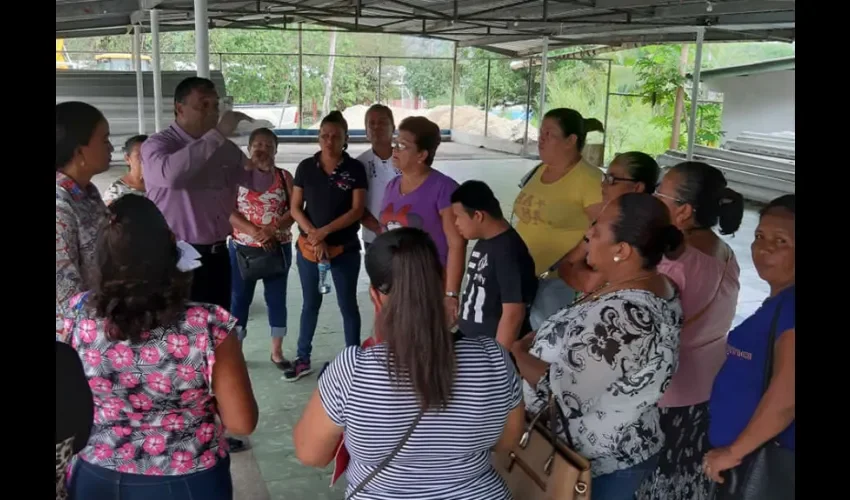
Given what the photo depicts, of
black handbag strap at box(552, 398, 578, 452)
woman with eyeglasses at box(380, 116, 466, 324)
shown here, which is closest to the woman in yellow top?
woman with eyeglasses at box(380, 116, 466, 324)

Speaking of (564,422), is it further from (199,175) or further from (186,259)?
(199,175)

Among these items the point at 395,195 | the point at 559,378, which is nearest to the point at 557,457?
the point at 559,378

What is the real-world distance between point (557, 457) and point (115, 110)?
13061 mm

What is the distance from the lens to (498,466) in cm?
185

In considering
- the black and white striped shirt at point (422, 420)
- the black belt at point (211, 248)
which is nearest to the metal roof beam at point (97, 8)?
the black belt at point (211, 248)

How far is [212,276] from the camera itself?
298 cm

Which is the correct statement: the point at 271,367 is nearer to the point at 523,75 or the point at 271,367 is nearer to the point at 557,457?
the point at 557,457

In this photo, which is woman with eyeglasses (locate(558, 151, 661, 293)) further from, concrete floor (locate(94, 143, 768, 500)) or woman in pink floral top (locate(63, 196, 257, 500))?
woman in pink floral top (locate(63, 196, 257, 500))

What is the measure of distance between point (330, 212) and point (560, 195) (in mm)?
1206

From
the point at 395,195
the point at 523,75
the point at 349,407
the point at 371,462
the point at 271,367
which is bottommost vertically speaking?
the point at 271,367

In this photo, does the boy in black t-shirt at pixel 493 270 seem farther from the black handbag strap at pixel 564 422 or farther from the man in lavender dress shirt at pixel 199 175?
the man in lavender dress shirt at pixel 199 175

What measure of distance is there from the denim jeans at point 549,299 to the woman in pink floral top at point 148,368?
1.34m

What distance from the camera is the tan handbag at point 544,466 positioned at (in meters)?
1.65

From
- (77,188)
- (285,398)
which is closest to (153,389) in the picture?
(77,188)
